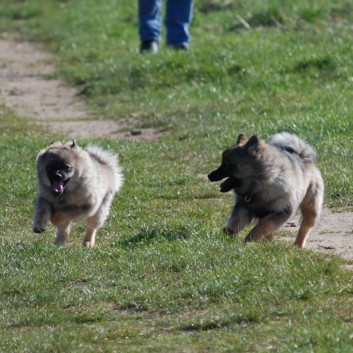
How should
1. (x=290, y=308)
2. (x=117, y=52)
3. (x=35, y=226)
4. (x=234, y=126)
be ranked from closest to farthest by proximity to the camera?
(x=290, y=308) < (x=35, y=226) < (x=234, y=126) < (x=117, y=52)

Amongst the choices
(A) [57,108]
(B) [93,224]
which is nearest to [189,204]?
(B) [93,224]

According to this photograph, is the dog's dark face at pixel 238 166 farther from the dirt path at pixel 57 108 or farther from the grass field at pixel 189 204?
the dirt path at pixel 57 108

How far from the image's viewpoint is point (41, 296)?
7.67 metres

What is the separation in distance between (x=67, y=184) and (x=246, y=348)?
11.7ft

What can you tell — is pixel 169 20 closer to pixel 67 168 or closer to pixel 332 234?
pixel 67 168

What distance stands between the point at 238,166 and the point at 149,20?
10.4 m

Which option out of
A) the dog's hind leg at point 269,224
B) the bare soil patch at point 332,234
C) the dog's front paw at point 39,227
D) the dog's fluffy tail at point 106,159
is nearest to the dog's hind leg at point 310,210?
the bare soil patch at point 332,234

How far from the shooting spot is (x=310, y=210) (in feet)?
30.6

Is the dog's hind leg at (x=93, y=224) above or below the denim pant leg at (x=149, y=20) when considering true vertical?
above

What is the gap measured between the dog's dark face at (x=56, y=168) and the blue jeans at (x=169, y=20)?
9.74 metres

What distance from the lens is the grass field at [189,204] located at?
22.6 ft

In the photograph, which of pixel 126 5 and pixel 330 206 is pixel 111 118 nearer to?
pixel 330 206

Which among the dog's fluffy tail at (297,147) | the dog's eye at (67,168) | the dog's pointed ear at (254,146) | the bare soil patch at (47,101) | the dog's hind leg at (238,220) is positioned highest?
the dog's pointed ear at (254,146)

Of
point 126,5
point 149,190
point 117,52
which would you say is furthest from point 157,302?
point 126,5
